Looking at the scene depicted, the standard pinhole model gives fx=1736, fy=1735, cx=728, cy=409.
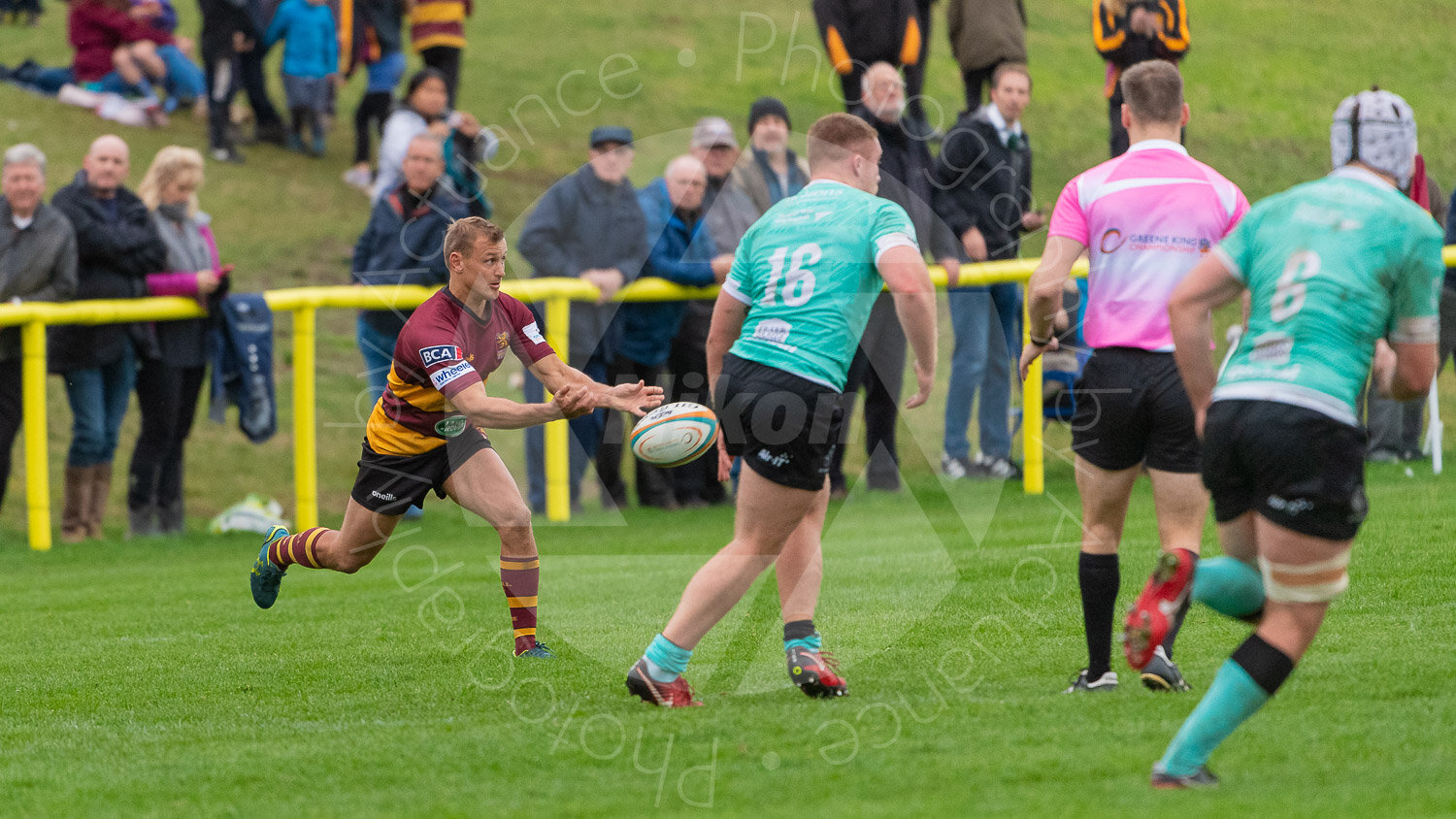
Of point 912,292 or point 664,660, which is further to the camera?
point 664,660

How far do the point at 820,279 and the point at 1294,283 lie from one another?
6.36 ft

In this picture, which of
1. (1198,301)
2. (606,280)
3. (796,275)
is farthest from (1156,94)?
(606,280)

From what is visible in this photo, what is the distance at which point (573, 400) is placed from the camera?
21.0 feet

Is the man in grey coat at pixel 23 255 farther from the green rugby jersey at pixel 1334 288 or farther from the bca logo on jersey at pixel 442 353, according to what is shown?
the green rugby jersey at pixel 1334 288

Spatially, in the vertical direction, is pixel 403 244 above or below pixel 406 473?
below

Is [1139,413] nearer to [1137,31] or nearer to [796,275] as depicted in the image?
[796,275]

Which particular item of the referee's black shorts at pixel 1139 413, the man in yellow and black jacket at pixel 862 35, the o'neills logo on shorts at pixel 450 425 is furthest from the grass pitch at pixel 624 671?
the man in yellow and black jacket at pixel 862 35

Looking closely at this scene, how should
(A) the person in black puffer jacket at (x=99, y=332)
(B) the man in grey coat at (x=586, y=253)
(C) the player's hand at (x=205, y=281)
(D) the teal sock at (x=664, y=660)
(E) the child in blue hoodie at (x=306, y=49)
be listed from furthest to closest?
1. (E) the child in blue hoodie at (x=306, y=49)
2. (B) the man in grey coat at (x=586, y=253)
3. (C) the player's hand at (x=205, y=281)
4. (A) the person in black puffer jacket at (x=99, y=332)
5. (D) the teal sock at (x=664, y=660)

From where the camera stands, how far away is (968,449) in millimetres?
12266

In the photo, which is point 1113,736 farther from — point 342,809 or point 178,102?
point 178,102

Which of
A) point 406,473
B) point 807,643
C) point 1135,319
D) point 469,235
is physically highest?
point 1135,319

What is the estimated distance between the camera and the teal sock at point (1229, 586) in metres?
4.73

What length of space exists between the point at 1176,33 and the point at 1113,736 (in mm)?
8474

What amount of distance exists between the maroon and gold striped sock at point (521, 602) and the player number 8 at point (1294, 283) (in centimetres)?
370
